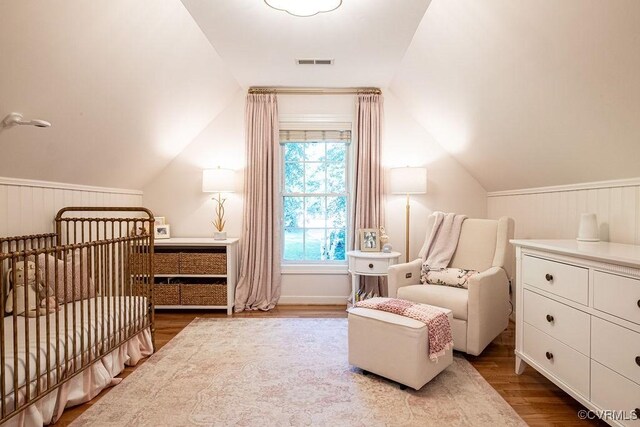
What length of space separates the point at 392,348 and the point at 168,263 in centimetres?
237

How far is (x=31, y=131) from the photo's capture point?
206 cm

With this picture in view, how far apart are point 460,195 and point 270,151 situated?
210 centimetres

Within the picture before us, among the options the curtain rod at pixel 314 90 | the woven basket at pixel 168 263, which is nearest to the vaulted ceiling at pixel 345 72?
the curtain rod at pixel 314 90

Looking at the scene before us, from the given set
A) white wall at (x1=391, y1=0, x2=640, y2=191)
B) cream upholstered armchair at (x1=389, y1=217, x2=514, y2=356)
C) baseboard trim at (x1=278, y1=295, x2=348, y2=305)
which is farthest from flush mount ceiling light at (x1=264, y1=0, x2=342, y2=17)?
baseboard trim at (x1=278, y1=295, x2=348, y2=305)

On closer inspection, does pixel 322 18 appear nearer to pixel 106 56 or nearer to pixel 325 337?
pixel 106 56

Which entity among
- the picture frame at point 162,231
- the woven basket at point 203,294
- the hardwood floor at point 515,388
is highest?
the picture frame at point 162,231

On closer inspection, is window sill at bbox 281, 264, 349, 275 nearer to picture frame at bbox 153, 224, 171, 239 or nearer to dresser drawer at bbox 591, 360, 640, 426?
picture frame at bbox 153, 224, 171, 239

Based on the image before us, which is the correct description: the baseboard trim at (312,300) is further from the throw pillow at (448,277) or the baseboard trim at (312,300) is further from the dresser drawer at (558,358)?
the dresser drawer at (558,358)

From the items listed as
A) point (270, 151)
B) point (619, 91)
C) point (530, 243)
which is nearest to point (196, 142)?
point (270, 151)

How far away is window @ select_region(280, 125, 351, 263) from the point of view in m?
3.96

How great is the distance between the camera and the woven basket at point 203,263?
3.41 m

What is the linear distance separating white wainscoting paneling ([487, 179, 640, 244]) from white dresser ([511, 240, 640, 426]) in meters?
0.42

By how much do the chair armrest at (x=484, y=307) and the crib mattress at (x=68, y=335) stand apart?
227cm

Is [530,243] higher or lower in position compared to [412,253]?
higher
